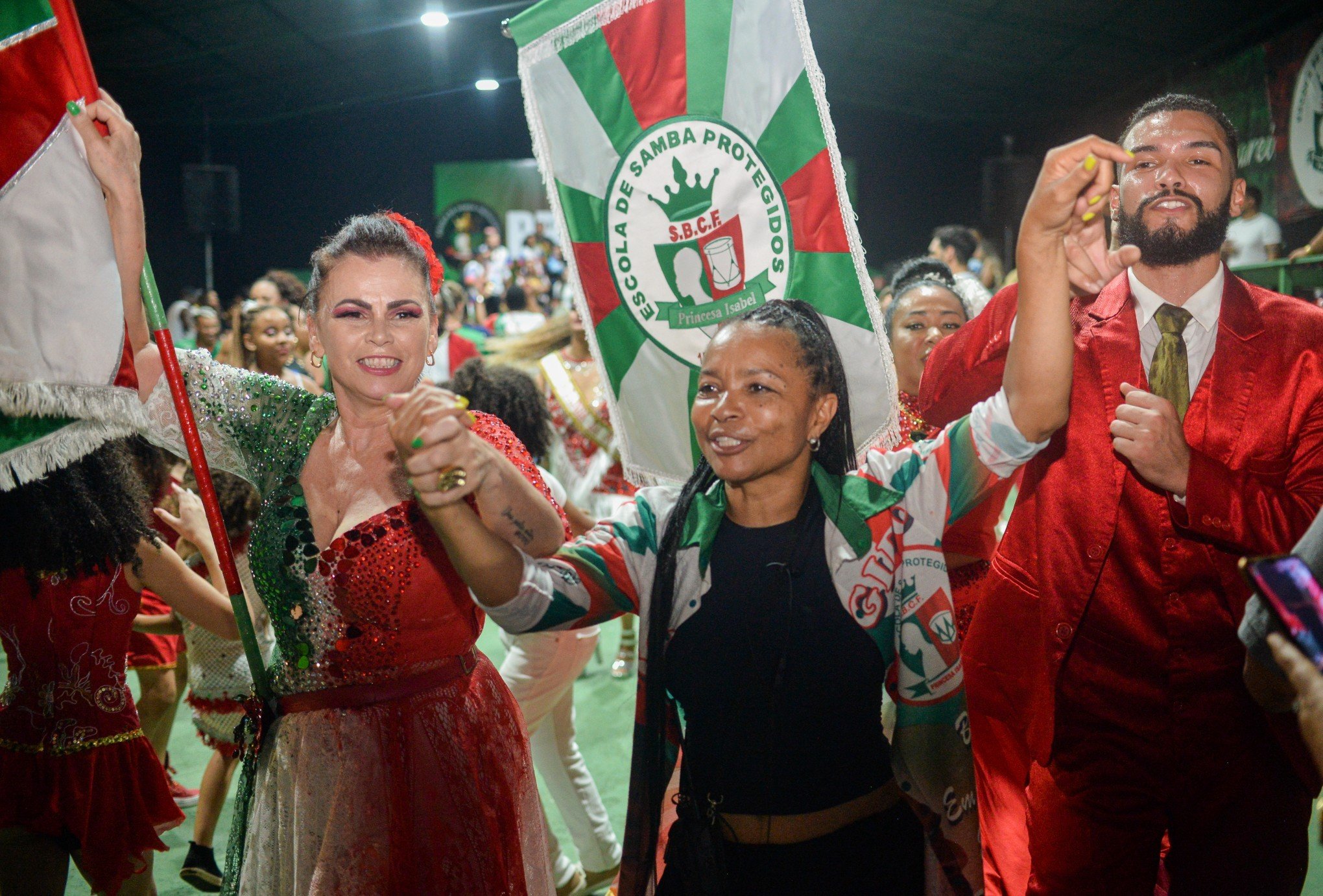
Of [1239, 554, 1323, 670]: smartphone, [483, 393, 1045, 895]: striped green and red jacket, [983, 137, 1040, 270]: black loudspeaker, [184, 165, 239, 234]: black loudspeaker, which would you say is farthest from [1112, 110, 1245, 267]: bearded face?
[184, 165, 239, 234]: black loudspeaker

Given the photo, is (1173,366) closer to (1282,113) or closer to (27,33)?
(27,33)

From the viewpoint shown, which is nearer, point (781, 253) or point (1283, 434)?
point (1283, 434)

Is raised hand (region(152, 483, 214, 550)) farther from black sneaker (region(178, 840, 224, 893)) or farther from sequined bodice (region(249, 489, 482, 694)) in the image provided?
black sneaker (region(178, 840, 224, 893))

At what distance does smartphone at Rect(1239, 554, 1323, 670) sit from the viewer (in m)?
1.05

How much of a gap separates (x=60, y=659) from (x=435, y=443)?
1738 millimetres

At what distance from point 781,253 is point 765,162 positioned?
0.68 feet

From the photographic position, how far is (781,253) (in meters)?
2.24

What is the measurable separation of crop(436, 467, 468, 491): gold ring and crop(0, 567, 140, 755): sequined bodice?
160 centimetres

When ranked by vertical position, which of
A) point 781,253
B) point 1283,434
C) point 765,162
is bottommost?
point 1283,434

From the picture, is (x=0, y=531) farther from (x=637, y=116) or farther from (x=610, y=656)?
(x=610, y=656)

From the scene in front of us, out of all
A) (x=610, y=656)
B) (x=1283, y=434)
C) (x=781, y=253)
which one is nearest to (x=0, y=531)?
(x=781, y=253)

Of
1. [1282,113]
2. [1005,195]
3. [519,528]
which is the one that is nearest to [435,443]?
[519,528]

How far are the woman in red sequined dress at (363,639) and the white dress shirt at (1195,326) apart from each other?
1.25 metres

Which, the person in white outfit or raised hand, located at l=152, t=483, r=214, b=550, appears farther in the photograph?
the person in white outfit
